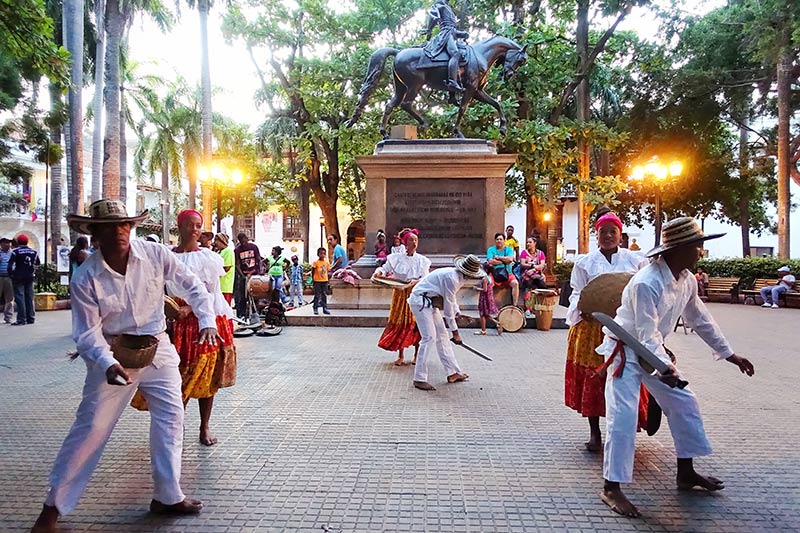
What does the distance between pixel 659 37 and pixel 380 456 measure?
22.9m

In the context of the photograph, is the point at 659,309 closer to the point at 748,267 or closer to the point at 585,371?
the point at 585,371

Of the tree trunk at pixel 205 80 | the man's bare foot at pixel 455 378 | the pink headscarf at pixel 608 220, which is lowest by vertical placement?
the man's bare foot at pixel 455 378

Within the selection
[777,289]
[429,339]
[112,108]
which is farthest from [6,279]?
[777,289]

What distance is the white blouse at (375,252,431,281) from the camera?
788cm

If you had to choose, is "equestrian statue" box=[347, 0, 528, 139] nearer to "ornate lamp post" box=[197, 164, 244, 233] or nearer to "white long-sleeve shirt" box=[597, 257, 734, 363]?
"ornate lamp post" box=[197, 164, 244, 233]

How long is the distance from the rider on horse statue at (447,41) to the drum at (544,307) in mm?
5476

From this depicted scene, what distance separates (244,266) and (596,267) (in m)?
8.60

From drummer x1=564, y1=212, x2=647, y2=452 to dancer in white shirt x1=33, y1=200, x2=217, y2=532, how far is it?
285 centimetres

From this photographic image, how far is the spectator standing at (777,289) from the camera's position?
60.0 ft

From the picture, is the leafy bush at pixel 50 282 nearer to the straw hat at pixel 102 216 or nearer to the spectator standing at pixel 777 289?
the straw hat at pixel 102 216

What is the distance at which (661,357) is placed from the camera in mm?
3537

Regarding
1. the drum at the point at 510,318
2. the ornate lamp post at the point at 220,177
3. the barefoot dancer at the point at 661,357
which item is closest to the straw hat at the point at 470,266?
the barefoot dancer at the point at 661,357

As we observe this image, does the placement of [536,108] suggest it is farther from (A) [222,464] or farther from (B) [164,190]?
(B) [164,190]

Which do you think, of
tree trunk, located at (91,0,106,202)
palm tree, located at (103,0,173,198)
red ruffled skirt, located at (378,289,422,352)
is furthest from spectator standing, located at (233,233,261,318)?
tree trunk, located at (91,0,106,202)
